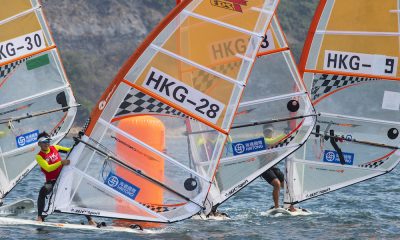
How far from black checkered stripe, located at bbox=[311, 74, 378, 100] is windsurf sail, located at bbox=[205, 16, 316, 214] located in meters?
1.39

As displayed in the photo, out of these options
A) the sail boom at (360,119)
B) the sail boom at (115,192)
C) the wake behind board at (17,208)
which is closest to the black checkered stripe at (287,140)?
the sail boom at (360,119)

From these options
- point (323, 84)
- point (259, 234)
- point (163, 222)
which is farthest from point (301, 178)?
point (163, 222)

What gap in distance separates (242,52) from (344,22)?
142 inches

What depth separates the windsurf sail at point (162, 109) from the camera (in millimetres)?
12383

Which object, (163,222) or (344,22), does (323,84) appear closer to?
(344,22)

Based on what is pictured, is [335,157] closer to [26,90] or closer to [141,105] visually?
[141,105]

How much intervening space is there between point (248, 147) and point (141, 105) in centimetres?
240

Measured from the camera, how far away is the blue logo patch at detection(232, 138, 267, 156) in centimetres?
1423

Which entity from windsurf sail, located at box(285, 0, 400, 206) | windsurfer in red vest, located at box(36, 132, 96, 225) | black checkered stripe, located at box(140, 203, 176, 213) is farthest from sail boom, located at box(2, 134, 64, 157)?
windsurf sail, located at box(285, 0, 400, 206)

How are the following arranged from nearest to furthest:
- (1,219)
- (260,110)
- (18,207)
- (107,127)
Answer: (107,127)
(1,219)
(260,110)
(18,207)

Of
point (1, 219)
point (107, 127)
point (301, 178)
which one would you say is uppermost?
point (107, 127)

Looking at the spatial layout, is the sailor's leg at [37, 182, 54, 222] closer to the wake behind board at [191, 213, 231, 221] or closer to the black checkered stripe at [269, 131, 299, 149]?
the wake behind board at [191, 213, 231, 221]

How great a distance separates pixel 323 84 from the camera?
1584cm

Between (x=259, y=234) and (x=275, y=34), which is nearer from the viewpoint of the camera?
(x=259, y=234)
